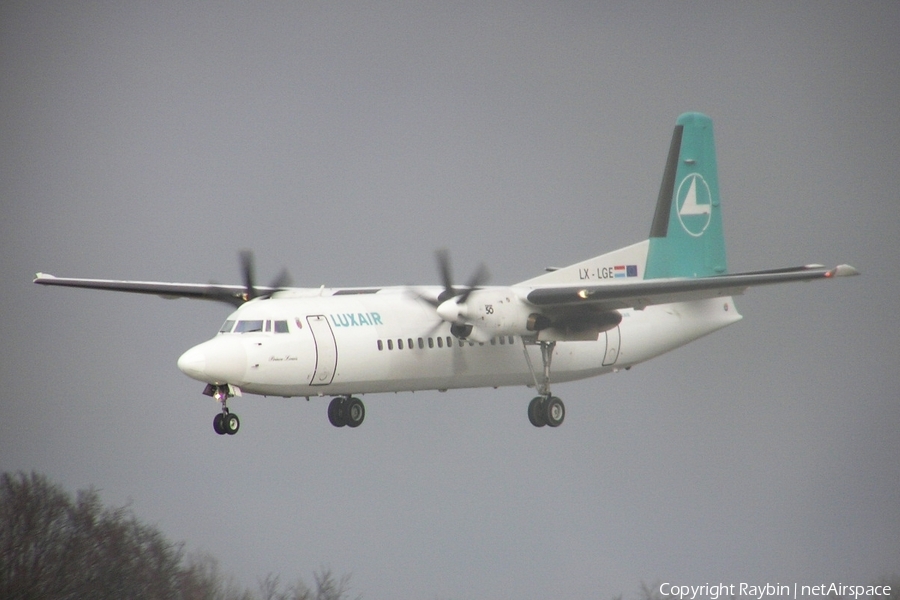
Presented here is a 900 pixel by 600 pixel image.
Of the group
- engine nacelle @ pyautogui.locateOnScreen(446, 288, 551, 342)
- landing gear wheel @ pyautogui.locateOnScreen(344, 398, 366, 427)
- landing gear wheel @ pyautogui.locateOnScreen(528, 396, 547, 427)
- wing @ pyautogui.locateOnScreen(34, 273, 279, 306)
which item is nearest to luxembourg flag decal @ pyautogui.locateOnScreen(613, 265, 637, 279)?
engine nacelle @ pyautogui.locateOnScreen(446, 288, 551, 342)

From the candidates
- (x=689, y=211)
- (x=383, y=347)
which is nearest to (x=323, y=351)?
(x=383, y=347)

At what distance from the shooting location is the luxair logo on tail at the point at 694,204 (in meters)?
25.4

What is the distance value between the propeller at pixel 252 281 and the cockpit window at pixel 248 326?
7.89 feet

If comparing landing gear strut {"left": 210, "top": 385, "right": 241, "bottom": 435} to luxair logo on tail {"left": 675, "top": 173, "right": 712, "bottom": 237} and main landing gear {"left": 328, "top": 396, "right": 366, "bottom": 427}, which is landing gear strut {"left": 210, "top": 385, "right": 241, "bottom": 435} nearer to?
main landing gear {"left": 328, "top": 396, "right": 366, "bottom": 427}

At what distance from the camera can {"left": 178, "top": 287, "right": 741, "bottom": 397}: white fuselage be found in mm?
19359

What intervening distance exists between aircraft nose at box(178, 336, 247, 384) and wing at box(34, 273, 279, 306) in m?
3.59

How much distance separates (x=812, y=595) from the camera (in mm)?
25297

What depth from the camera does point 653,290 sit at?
20.7 m


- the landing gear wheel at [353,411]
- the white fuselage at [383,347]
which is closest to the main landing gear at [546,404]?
the white fuselage at [383,347]

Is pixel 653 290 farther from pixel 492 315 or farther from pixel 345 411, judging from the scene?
pixel 345 411

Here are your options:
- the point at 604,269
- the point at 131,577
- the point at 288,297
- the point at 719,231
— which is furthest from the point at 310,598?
the point at 719,231

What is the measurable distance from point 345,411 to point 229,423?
3.27m

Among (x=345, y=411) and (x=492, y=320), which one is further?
(x=345, y=411)

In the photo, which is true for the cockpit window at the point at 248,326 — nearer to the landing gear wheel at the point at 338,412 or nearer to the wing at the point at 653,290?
the landing gear wheel at the point at 338,412
